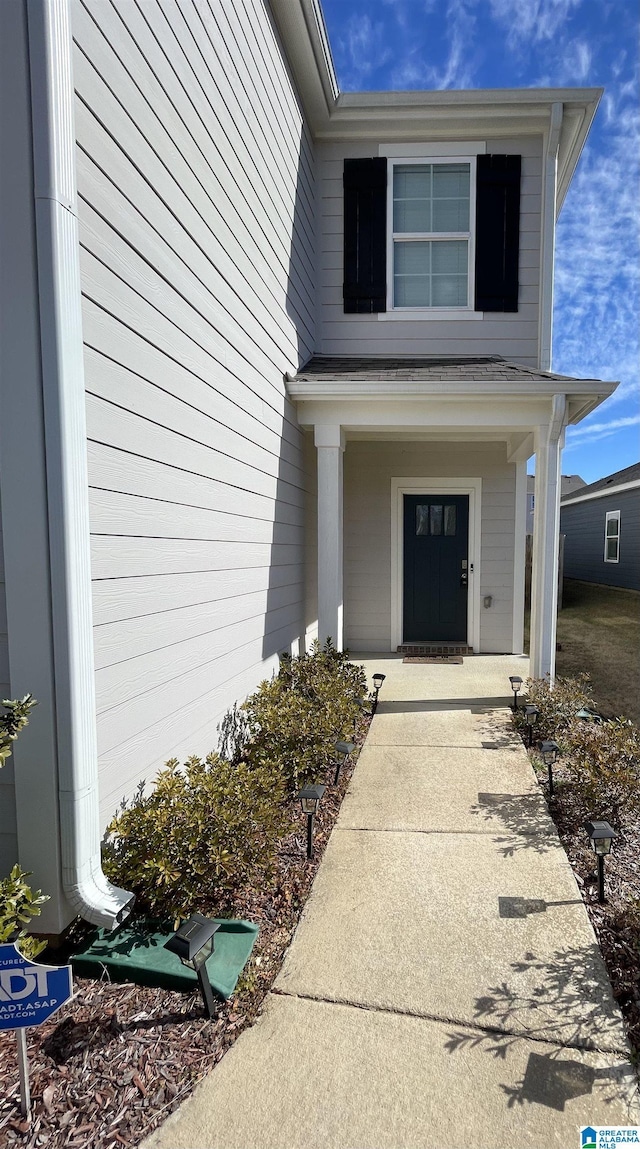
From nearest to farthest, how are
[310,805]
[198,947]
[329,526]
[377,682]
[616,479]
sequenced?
[198,947] < [310,805] < [377,682] < [329,526] < [616,479]

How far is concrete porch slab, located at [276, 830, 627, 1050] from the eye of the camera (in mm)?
1826

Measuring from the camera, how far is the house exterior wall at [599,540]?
14.9 m

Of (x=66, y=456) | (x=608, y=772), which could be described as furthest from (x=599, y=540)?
(x=66, y=456)

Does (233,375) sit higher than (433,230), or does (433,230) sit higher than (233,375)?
(433,230)

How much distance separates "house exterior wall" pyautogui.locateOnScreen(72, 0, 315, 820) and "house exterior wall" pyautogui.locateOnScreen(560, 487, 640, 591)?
13470 millimetres

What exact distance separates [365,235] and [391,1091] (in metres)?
6.78

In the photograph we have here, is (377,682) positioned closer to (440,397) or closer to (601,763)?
(601,763)

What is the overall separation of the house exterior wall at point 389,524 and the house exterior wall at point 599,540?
9.68m

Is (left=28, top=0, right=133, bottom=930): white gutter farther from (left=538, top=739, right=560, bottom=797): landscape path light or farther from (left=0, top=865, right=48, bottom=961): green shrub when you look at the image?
(left=538, top=739, right=560, bottom=797): landscape path light

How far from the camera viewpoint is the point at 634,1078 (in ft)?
5.16

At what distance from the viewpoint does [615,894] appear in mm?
2438

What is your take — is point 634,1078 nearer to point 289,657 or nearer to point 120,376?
point 120,376

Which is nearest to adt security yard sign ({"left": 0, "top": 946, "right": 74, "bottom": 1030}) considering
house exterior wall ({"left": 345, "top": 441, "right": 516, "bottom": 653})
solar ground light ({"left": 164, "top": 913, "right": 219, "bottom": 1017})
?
solar ground light ({"left": 164, "top": 913, "right": 219, "bottom": 1017})

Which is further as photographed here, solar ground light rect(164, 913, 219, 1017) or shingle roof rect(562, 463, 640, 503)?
shingle roof rect(562, 463, 640, 503)
